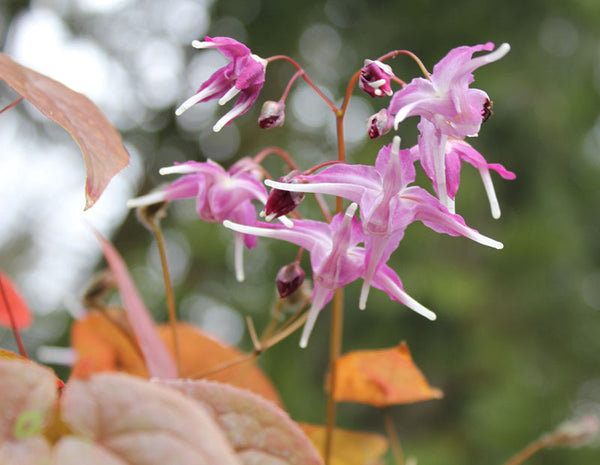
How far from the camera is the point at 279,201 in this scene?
0.28m

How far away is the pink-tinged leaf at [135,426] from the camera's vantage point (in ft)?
0.49

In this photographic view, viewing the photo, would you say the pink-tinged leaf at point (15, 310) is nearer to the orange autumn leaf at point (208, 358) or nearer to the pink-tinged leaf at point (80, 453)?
the orange autumn leaf at point (208, 358)

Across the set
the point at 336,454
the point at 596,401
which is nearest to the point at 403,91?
the point at 336,454

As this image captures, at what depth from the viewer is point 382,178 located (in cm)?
26

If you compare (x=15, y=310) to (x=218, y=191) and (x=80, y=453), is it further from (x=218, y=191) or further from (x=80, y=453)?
(x=80, y=453)

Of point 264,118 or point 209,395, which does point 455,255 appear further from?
point 209,395

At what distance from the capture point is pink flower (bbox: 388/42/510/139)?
0.25 meters

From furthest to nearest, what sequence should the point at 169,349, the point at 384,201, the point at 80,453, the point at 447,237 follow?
the point at 447,237
the point at 169,349
the point at 384,201
the point at 80,453

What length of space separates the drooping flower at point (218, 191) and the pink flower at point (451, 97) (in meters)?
0.09

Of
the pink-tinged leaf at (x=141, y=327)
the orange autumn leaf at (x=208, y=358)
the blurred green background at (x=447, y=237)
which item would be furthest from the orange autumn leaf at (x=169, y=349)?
the blurred green background at (x=447, y=237)

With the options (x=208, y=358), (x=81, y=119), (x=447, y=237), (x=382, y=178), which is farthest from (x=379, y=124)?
(x=447, y=237)

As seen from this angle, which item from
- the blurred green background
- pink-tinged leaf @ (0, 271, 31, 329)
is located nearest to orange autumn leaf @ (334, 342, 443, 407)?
pink-tinged leaf @ (0, 271, 31, 329)

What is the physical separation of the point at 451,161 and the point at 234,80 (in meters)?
0.11

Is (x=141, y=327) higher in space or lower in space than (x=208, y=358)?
higher
